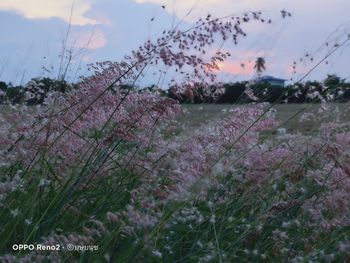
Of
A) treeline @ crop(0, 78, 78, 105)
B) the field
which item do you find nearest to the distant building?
the field

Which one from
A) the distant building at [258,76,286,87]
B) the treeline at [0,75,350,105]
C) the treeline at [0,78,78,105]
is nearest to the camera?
the treeline at [0,75,350,105]

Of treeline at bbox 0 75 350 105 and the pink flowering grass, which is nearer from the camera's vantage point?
the pink flowering grass

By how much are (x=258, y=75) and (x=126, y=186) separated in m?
1.54

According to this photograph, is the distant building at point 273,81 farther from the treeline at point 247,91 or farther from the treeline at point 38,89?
the treeline at point 38,89

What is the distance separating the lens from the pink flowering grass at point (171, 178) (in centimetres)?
303

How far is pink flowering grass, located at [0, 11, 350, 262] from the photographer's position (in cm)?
303

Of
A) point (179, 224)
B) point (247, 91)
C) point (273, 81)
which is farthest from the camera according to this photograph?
point (273, 81)

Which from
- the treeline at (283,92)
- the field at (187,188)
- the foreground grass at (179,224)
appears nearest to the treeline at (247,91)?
the treeline at (283,92)

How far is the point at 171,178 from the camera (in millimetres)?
3525

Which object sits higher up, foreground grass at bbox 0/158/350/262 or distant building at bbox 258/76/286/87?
distant building at bbox 258/76/286/87

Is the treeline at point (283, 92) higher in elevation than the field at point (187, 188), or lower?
higher

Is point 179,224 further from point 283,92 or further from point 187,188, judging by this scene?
→ point 283,92

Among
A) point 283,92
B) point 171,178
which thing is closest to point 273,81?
point 283,92

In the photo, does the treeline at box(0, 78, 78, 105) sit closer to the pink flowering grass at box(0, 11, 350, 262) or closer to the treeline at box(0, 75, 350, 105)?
the treeline at box(0, 75, 350, 105)
